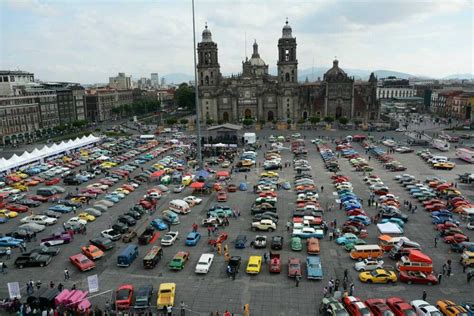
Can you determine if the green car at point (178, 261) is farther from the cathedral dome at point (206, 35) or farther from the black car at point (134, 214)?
the cathedral dome at point (206, 35)

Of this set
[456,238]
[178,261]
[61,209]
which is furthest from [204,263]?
[61,209]

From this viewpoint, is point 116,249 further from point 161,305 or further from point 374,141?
point 374,141

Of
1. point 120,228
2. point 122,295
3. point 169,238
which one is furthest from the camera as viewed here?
point 120,228

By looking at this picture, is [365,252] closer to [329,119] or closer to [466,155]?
[466,155]

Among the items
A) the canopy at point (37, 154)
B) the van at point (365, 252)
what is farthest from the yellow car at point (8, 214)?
the van at point (365, 252)

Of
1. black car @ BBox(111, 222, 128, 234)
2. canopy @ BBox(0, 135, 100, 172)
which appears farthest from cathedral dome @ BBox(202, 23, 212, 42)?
black car @ BBox(111, 222, 128, 234)

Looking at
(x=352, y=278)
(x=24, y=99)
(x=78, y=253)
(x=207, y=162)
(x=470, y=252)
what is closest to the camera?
(x=352, y=278)

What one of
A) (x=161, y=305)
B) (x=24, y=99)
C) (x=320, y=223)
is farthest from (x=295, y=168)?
(x=24, y=99)

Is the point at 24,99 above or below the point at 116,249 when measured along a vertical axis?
above
